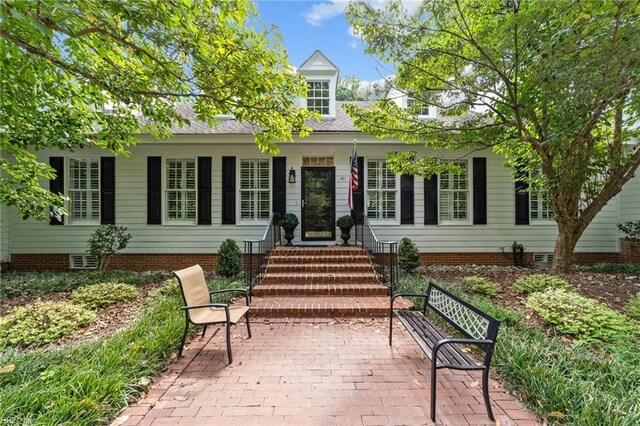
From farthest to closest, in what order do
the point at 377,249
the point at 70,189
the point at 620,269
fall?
the point at 70,189 → the point at 620,269 → the point at 377,249

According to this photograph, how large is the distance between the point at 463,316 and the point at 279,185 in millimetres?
6644

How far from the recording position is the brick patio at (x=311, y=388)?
95.8 inches

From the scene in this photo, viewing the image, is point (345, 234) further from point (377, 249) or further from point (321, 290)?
point (321, 290)

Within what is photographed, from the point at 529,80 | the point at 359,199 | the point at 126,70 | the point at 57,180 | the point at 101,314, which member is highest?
the point at 126,70

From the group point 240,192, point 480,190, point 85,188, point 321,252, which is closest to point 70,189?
point 85,188

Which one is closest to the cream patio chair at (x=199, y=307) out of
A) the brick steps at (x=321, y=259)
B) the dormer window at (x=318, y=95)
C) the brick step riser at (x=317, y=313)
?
the brick step riser at (x=317, y=313)

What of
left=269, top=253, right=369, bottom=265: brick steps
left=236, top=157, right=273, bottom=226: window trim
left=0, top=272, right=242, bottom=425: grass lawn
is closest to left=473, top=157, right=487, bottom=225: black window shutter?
left=269, top=253, right=369, bottom=265: brick steps

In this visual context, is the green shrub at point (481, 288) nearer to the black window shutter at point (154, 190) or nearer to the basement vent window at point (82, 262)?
the black window shutter at point (154, 190)

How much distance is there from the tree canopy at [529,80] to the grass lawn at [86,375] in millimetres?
5901

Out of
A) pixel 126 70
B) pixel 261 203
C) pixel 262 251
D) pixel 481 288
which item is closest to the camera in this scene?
pixel 126 70

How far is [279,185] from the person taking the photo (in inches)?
350

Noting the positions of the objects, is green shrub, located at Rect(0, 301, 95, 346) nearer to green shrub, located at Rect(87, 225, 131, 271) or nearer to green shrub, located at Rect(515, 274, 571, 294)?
green shrub, located at Rect(87, 225, 131, 271)

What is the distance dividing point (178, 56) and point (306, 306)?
4.60 metres

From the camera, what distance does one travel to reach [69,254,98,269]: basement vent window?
8.93 meters
